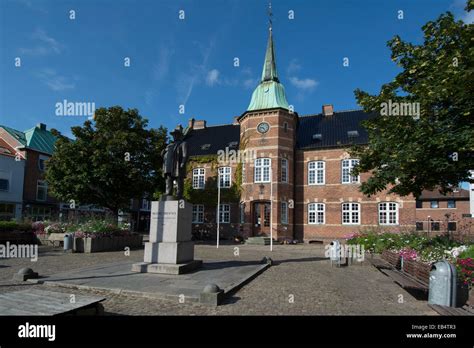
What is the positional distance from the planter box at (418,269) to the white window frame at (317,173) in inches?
679

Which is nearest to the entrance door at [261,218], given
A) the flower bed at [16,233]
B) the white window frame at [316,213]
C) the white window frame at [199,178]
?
the white window frame at [316,213]

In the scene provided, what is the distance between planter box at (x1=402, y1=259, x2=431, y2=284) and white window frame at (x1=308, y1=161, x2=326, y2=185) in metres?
17.3

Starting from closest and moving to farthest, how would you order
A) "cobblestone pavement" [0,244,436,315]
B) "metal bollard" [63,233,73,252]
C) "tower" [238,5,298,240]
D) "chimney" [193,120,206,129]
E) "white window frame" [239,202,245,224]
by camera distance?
"cobblestone pavement" [0,244,436,315] → "metal bollard" [63,233,73,252] → "tower" [238,5,298,240] → "white window frame" [239,202,245,224] → "chimney" [193,120,206,129]

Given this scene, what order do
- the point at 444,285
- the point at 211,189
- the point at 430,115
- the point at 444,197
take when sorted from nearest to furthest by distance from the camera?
the point at 444,285
the point at 430,115
the point at 211,189
the point at 444,197

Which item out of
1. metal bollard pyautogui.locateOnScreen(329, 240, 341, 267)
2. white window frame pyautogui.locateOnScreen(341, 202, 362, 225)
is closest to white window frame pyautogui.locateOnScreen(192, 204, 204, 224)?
white window frame pyautogui.locateOnScreen(341, 202, 362, 225)

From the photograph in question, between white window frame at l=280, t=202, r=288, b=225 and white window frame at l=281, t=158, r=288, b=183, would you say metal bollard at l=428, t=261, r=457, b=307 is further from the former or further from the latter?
white window frame at l=281, t=158, r=288, b=183

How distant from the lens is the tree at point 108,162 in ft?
62.5

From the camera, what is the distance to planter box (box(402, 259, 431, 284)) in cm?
794

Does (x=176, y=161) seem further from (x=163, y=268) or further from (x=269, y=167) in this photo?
(x=269, y=167)

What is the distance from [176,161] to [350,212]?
772 inches

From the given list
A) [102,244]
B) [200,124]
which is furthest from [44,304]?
[200,124]

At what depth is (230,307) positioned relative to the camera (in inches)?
245

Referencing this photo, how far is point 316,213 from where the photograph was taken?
27266 mm
